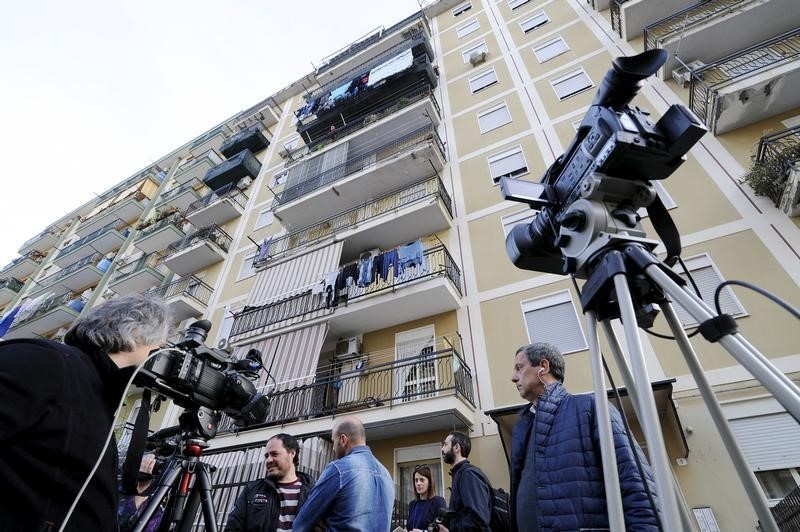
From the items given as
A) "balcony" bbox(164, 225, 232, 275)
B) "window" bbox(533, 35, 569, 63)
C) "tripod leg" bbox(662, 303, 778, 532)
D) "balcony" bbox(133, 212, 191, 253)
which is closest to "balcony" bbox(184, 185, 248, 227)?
"balcony" bbox(133, 212, 191, 253)

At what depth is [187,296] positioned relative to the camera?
42.5ft

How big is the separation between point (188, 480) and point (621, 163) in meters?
2.90

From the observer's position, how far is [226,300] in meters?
13.0

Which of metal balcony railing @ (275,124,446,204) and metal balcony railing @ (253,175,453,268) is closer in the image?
metal balcony railing @ (253,175,453,268)

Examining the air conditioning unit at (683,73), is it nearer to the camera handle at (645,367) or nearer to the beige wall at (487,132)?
the beige wall at (487,132)

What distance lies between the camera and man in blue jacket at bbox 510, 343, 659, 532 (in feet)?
4.87

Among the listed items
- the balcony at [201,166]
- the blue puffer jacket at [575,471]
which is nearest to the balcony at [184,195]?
the balcony at [201,166]

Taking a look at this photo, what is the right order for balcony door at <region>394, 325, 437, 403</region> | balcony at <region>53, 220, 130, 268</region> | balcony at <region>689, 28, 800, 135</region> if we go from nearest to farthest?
balcony at <region>689, 28, 800, 135</region> < balcony door at <region>394, 325, 437, 403</region> < balcony at <region>53, 220, 130, 268</region>

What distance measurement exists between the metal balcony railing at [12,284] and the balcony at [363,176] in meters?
24.4

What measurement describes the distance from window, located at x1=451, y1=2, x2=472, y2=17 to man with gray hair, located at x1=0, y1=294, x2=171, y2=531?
21.6 m

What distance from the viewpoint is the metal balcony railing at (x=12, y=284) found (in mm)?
24219

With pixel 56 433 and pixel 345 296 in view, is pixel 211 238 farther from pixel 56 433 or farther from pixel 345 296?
pixel 56 433

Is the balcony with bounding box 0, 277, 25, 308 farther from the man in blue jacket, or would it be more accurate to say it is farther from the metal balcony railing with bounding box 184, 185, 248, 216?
Result: the man in blue jacket

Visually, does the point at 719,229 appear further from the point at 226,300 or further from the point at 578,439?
the point at 226,300
